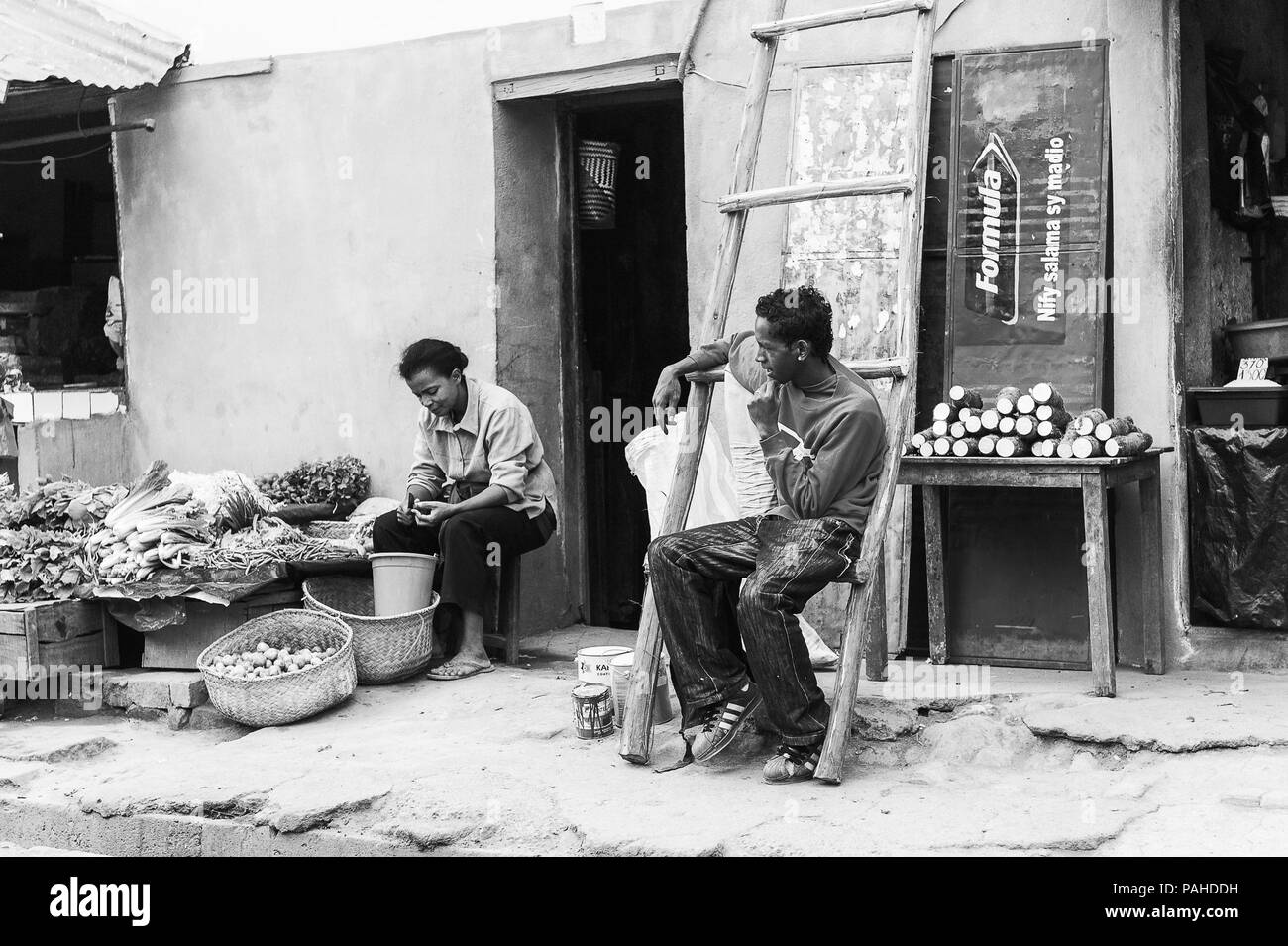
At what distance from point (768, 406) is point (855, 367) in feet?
1.32

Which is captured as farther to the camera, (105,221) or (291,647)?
(105,221)

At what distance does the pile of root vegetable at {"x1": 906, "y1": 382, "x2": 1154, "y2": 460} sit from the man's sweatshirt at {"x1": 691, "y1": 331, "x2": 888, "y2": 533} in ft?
2.17

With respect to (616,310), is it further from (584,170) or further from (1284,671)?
(1284,671)

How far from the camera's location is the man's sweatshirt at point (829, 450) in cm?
442

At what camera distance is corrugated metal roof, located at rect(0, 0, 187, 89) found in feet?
23.6

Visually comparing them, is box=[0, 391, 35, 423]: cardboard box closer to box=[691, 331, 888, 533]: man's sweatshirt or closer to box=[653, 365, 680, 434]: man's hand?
box=[653, 365, 680, 434]: man's hand

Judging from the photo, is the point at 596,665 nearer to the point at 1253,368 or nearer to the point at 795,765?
the point at 795,765

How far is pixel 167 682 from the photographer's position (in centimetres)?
596

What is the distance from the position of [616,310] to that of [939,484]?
282cm

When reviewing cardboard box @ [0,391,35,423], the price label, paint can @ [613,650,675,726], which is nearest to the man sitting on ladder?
paint can @ [613,650,675,726]

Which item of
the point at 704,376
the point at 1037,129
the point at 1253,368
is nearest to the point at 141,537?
the point at 704,376

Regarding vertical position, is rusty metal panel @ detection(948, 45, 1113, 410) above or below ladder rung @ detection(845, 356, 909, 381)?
above

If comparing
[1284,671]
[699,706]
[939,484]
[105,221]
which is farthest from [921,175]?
[105,221]

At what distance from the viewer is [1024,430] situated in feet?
16.5
